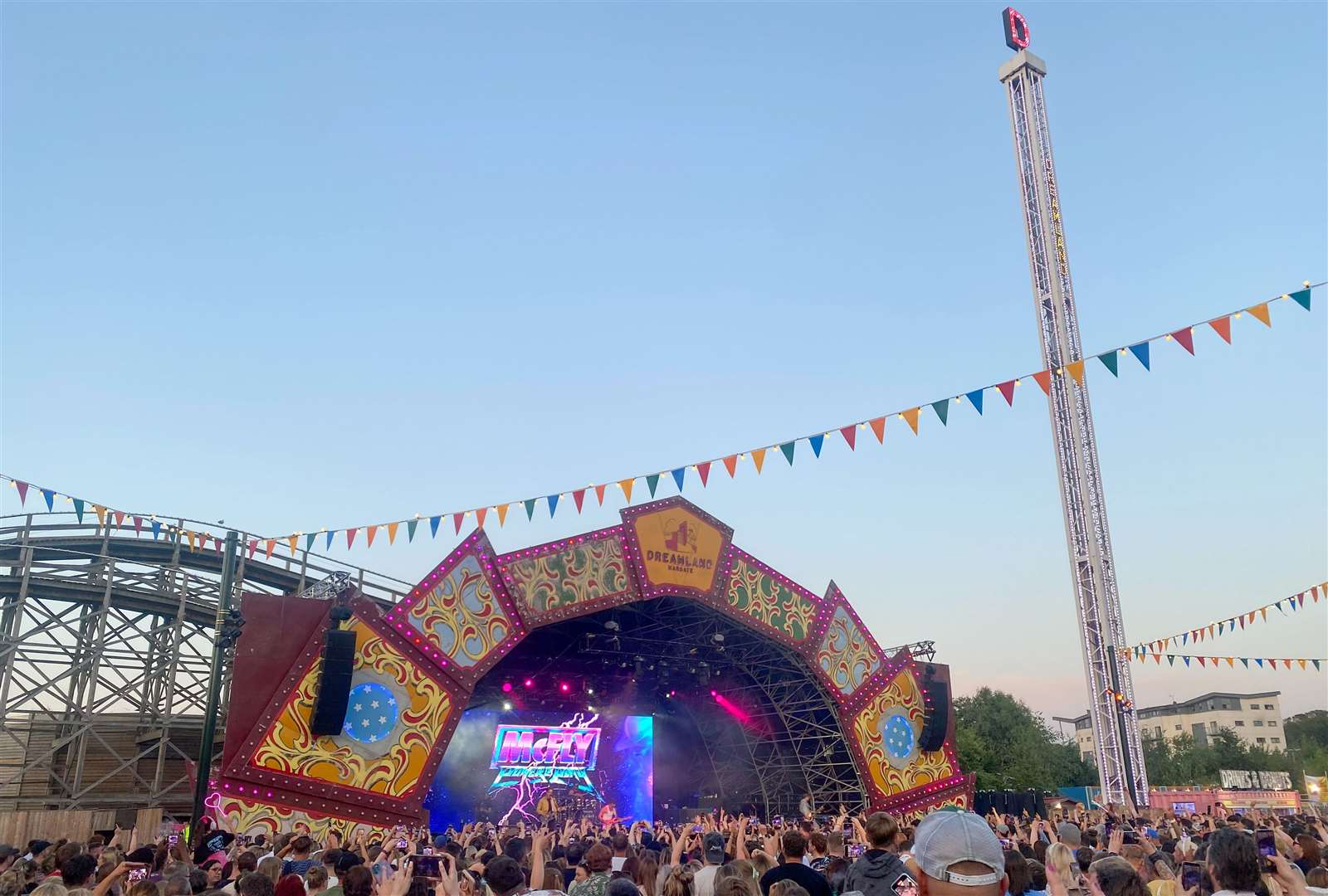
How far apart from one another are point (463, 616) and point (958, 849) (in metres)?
15.8

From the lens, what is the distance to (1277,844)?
19.6 ft

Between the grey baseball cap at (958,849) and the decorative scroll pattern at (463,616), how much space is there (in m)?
15.3

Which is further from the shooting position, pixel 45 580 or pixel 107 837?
pixel 45 580

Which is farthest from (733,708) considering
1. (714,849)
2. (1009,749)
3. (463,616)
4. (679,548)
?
(1009,749)

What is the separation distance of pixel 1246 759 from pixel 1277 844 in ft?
202

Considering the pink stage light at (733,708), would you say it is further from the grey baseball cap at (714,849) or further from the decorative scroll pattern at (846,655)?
the grey baseball cap at (714,849)

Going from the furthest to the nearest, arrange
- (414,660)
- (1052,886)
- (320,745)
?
(414,660) → (320,745) → (1052,886)

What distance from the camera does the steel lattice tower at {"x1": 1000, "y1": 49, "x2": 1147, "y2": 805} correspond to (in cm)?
2589

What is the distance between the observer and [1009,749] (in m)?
49.4

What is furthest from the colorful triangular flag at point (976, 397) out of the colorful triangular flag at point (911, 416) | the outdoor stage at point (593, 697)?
the outdoor stage at point (593, 697)

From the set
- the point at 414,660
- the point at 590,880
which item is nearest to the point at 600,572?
the point at 414,660

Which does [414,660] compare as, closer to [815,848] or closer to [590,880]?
[815,848]

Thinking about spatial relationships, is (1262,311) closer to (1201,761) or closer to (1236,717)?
(1201,761)

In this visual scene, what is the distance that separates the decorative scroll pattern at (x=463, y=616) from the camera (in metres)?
17.3
